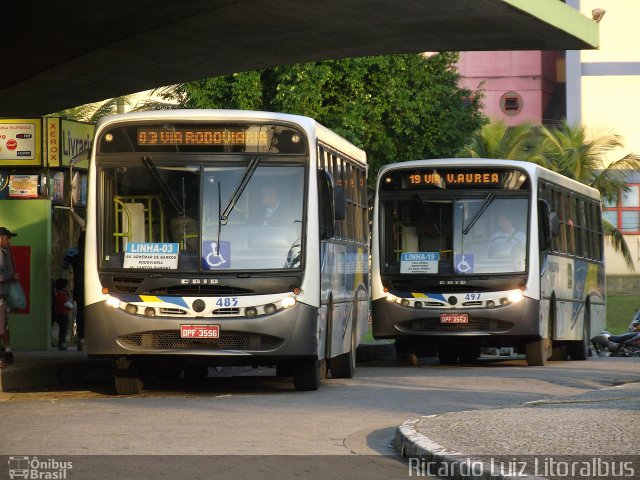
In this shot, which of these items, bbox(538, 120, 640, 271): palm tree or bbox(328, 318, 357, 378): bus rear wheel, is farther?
bbox(538, 120, 640, 271): palm tree

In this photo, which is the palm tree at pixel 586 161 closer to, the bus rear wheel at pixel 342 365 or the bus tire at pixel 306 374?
the bus rear wheel at pixel 342 365

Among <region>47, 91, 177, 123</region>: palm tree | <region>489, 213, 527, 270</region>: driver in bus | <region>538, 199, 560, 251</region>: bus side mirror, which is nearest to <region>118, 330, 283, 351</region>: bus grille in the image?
<region>489, 213, 527, 270</region>: driver in bus

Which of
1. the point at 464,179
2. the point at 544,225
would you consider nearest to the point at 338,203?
the point at 464,179

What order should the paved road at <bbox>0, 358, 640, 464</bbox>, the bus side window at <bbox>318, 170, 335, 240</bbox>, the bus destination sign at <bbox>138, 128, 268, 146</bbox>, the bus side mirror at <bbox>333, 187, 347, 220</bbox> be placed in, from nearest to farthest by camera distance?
1. the paved road at <bbox>0, 358, 640, 464</bbox>
2. the bus destination sign at <bbox>138, 128, 268, 146</bbox>
3. the bus side window at <bbox>318, 170, 335, 240</bbox>
4. the bus side mirror at <bbox>333, 187, 347, 220</bbox>

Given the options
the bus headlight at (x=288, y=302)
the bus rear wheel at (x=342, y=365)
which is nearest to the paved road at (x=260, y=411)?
the bus rear wheel at (x=342, y=365)

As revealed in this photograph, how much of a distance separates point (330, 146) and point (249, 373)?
4.57 metres

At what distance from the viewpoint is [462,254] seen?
21.8 meters

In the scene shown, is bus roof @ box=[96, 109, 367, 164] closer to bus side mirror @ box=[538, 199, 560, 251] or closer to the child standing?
bus side mirror @ box=[538, 199, 560, 251]

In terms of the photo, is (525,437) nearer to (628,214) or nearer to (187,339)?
(187,339)

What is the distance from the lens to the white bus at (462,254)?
71.2 ft

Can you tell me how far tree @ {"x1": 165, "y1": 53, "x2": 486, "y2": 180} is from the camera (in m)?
→ 44.2

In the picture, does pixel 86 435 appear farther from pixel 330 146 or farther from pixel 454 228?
pixel 454 228

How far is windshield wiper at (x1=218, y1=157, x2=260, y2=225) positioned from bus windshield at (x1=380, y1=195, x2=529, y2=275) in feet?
20.9

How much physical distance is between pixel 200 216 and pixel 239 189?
494 mm
